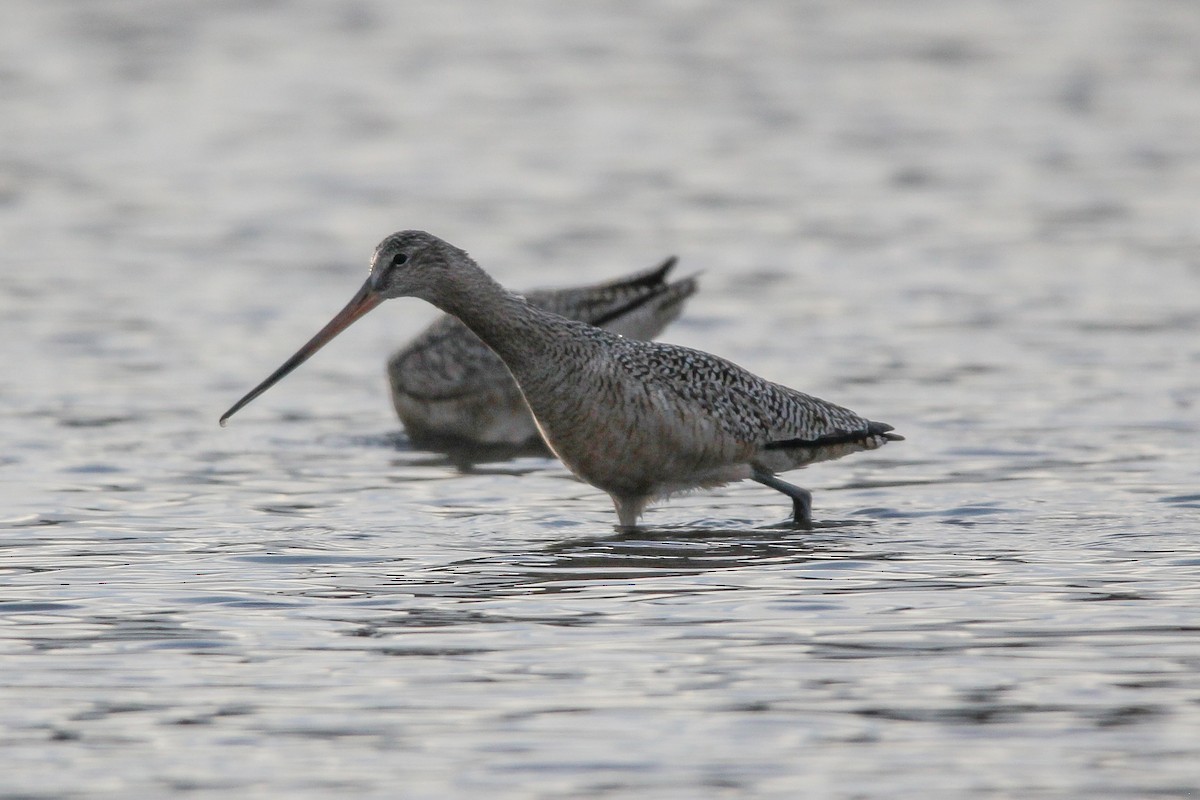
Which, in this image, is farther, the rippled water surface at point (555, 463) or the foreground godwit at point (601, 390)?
the foreground godwit at point (601, 390)

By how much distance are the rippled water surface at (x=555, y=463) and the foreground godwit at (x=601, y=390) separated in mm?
281

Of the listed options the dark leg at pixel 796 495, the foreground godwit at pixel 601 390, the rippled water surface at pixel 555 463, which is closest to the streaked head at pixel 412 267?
the foreground godwit at pixel 601 390

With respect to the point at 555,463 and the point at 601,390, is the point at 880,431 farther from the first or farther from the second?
the point at 555,463

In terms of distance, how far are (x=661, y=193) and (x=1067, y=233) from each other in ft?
11.0

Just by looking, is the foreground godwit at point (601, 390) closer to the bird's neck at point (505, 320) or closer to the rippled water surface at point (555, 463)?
the bird's neck at point (505, 320)

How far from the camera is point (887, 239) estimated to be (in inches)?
599

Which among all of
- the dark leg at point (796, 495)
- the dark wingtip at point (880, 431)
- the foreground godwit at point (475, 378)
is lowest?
the dark leg at point (796, 495)

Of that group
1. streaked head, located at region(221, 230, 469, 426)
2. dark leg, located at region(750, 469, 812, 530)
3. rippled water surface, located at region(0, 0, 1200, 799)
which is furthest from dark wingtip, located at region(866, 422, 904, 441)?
streaked head, located at region(221, 230, 469, 426)

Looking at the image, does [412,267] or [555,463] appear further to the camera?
[555,463]

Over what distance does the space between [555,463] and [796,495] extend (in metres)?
1.99

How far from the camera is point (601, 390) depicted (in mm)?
8039

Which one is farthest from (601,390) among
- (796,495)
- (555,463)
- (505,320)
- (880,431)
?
(555,463)

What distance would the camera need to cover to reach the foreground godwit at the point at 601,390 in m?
8.04

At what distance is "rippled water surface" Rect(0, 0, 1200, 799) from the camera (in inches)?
224
